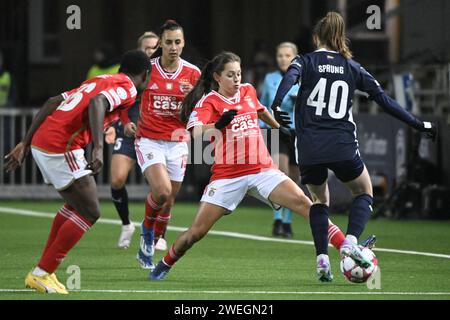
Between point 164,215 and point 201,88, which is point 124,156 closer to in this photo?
point 164,215

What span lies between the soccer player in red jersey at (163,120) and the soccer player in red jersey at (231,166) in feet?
5.35

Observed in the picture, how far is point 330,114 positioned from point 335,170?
1.61ft

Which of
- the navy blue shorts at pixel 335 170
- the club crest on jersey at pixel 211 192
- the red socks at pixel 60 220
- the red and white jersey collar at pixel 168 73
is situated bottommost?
the red socks at pixel 60 220

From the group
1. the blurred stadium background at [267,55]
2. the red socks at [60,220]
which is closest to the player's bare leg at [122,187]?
the blurred stadium background at [267,55]

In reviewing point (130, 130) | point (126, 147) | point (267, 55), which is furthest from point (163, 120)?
point (267, 55)

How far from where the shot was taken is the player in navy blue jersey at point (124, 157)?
14.9 m

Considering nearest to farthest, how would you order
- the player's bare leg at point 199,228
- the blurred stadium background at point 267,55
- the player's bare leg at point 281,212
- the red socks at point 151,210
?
the player's bare leg at point 199,228
the red socks at point 151,210
the player's bare leg at point 281,212
the blurred stadium background at point 267,55

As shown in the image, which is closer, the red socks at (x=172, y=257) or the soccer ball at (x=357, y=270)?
the soccer ball at (x=357, y=270)

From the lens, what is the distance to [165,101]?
13.7m

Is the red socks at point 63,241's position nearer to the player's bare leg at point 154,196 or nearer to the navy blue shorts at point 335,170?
the navy blue shorts at point 335,170

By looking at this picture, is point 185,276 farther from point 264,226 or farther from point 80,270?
point 264,226

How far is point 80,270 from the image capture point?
12836 mm

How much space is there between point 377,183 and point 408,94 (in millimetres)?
1587

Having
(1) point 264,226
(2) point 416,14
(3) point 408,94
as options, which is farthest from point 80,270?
(2) point 416,14
